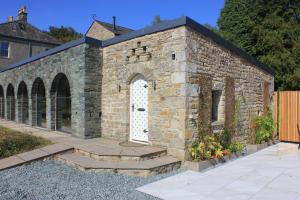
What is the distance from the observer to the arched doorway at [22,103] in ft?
52.4

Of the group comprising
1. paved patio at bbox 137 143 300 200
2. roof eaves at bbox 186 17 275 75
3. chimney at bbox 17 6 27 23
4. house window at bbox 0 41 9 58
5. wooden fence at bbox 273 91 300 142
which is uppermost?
chimney at bbox 17 6 27 23

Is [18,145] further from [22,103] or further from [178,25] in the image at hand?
[22,103]

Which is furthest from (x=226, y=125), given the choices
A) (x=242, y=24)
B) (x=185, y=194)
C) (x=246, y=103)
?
(x=242, y=24)

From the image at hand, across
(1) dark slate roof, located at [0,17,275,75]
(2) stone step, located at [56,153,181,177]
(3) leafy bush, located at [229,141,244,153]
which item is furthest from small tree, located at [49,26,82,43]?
(2) stone step, located at [56,153,181,177]

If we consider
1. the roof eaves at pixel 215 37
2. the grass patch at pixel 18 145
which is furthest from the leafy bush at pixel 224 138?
the grass patch at pixel 18 145

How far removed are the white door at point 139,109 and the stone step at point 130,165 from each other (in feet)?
5.20

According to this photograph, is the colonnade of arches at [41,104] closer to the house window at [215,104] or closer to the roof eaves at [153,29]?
the roof eaves at [153,29]

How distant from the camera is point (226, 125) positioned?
957 cm

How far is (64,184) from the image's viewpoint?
19.9ft

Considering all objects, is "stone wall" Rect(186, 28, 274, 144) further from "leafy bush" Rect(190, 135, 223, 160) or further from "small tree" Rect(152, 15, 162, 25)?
"small tree" Rect(152, 15, 162, 25)

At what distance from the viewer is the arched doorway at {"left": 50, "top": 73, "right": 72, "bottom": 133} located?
1234 cm

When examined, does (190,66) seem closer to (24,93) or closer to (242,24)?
(24,93)

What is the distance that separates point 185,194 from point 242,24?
1890 centimetres

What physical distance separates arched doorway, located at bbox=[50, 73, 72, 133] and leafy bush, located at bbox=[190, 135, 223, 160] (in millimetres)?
6348
